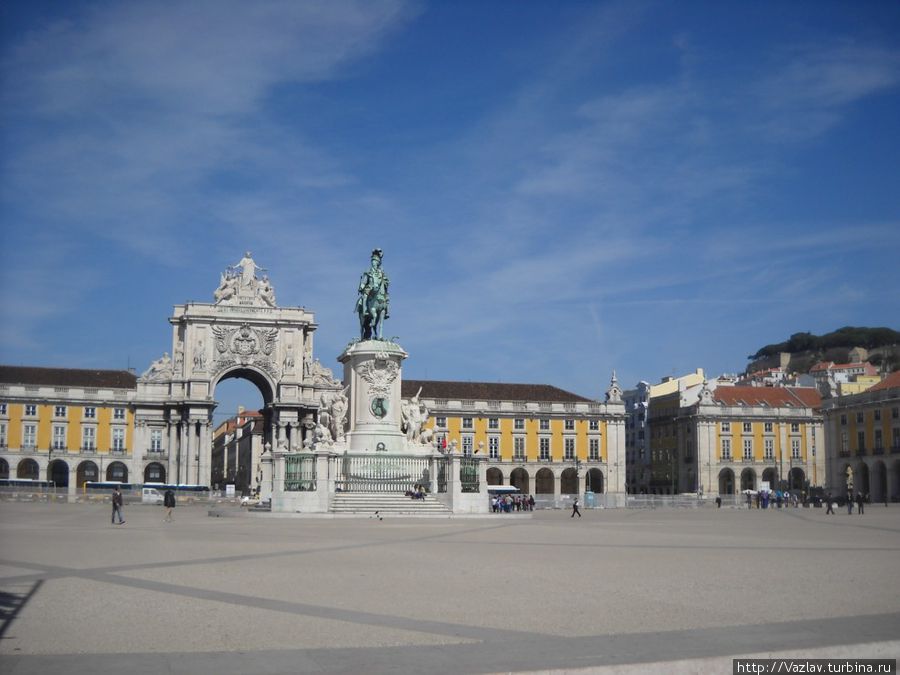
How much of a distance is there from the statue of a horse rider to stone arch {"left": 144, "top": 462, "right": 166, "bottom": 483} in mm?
60582

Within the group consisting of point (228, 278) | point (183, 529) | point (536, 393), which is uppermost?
point (228, 278)

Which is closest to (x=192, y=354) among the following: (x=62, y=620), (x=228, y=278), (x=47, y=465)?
(x=228, y=278)

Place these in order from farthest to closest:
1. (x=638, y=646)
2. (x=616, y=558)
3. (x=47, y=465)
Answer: (x=47, y=465), (x=616, y=558), (x=638, y=646)

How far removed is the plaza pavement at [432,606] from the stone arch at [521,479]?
74.7 m

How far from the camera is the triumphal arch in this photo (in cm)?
8931

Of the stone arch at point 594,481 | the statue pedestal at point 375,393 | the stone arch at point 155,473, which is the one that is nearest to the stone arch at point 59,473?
the stone arch at point 155,473

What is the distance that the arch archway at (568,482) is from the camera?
312 feet

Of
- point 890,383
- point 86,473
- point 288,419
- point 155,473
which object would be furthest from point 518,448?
point 86,473

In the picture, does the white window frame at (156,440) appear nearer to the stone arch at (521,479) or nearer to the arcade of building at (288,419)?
the arcade of building at (288,419)

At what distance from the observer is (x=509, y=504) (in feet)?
157

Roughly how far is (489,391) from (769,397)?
89.7 ft

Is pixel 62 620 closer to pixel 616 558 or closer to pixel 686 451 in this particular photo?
pixel 616 558

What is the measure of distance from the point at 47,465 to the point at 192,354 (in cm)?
1508

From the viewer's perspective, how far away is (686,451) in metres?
98.2
